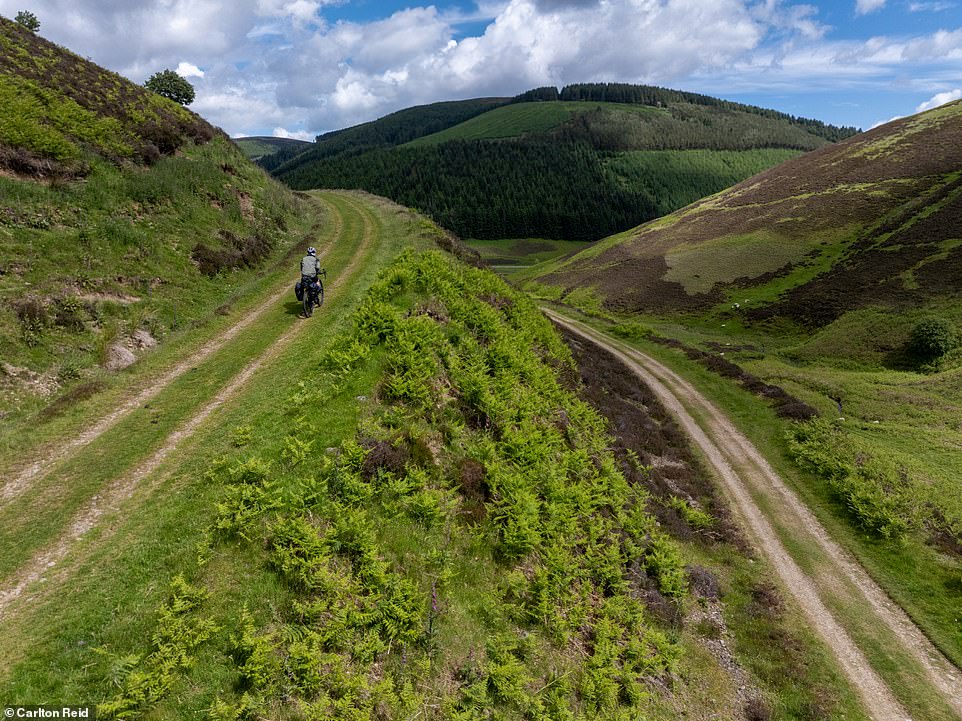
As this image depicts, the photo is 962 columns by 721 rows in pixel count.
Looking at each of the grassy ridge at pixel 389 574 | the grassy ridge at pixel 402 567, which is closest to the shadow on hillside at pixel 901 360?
the grassy ridge at pixel 389 574

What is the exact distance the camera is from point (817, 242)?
3457 inches

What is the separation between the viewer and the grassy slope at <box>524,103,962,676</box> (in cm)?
2442

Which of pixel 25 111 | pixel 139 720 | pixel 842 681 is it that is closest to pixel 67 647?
pixel 139 720

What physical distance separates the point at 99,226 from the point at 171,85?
51687 mm

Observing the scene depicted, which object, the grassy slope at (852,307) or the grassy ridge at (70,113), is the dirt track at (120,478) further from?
the grassy slope at (852,307)

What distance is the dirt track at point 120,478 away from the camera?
8984 mm

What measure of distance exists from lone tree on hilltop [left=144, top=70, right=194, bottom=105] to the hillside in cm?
1806

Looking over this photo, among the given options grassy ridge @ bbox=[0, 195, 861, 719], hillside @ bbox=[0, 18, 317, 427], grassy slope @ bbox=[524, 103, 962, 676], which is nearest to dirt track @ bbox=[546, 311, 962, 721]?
grassy slope @ bbox=[524, 103, 962, 676]

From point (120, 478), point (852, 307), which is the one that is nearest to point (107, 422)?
point (120, 478)

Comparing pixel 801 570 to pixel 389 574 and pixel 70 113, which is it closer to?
pixel 389 574

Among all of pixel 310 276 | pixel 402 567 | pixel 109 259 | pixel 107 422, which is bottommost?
pixel 402 567

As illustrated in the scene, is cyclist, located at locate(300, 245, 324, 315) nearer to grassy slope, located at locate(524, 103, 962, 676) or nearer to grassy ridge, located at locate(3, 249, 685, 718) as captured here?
grassy ridge, located at locate(3, 249, 685, 718)

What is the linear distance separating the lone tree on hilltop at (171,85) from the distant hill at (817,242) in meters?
76.8

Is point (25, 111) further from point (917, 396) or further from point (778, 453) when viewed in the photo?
point (917, 396)
